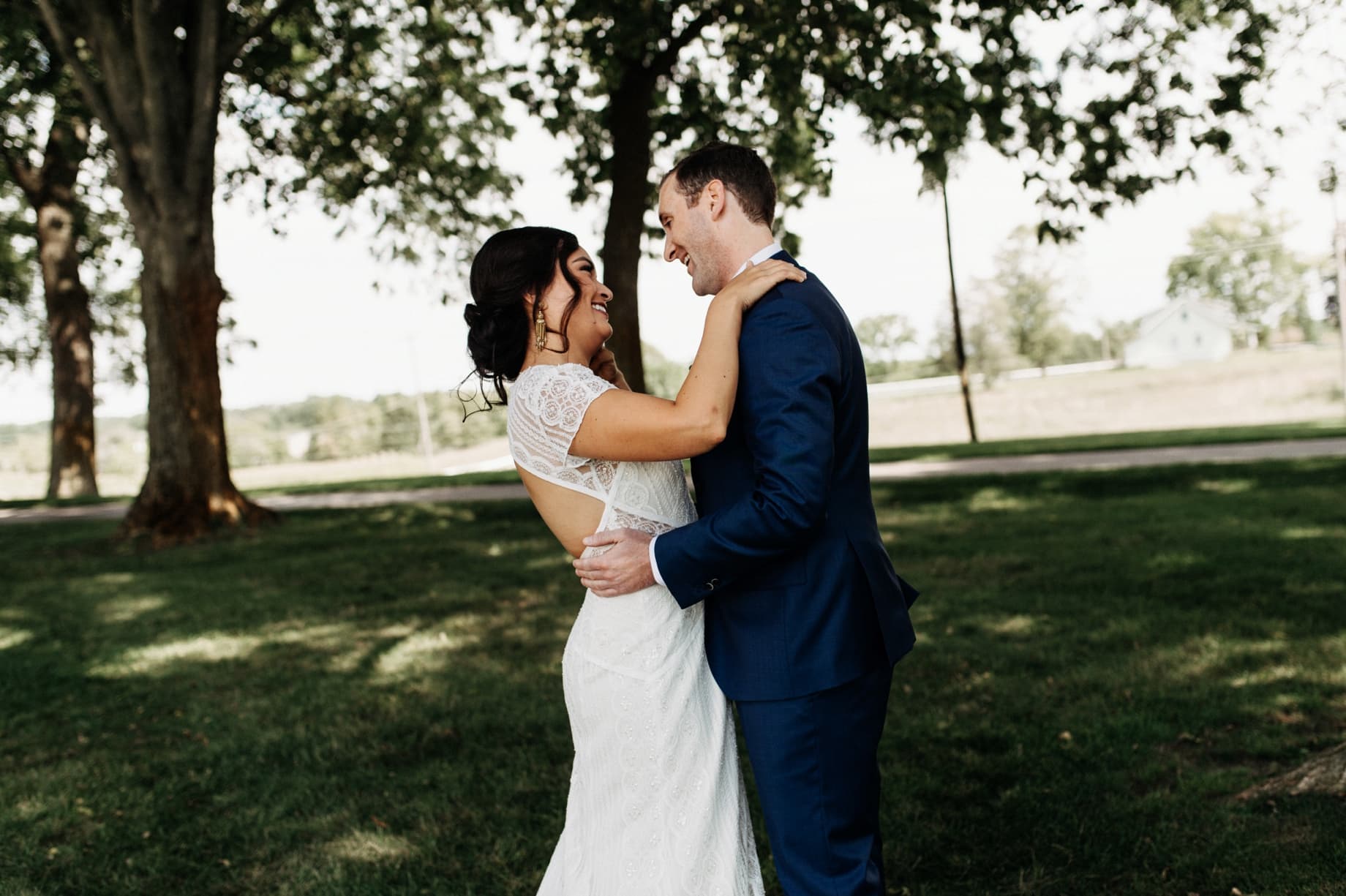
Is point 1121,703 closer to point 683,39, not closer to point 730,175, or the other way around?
point 730,175

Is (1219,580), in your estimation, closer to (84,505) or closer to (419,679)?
(419,679)

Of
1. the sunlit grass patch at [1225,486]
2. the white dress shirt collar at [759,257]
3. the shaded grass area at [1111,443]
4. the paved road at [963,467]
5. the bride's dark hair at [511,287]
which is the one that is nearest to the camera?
the white dress shirt collar at [759,257]

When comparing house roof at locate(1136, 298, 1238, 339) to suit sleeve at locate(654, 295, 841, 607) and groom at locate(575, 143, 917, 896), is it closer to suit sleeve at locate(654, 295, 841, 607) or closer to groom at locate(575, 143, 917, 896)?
groom at locate(575, 143, 917, 896)

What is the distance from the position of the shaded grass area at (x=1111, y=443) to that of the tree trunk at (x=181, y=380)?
1092 centimetres

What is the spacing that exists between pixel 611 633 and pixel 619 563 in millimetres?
238

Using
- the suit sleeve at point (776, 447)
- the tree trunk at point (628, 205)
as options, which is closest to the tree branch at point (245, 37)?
the tree trunk at point (628, 205)

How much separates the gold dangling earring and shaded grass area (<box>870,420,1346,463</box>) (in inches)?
650

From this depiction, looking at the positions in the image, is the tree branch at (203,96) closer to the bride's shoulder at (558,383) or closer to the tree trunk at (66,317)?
the tree trunk at (66,317)

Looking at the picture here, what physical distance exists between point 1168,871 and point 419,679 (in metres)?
4.58

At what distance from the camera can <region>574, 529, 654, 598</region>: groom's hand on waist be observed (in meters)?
2.58

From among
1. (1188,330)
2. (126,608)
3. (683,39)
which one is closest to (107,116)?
(126,608)

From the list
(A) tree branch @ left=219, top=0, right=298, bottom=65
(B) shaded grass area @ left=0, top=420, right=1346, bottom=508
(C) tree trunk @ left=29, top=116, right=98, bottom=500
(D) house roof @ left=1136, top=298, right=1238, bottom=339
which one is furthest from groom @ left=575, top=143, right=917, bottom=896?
(D) house roof @ left=1136, top=298, right=1238, bottom=339

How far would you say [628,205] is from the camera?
43.7 ft

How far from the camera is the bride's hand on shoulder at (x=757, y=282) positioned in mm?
2396
